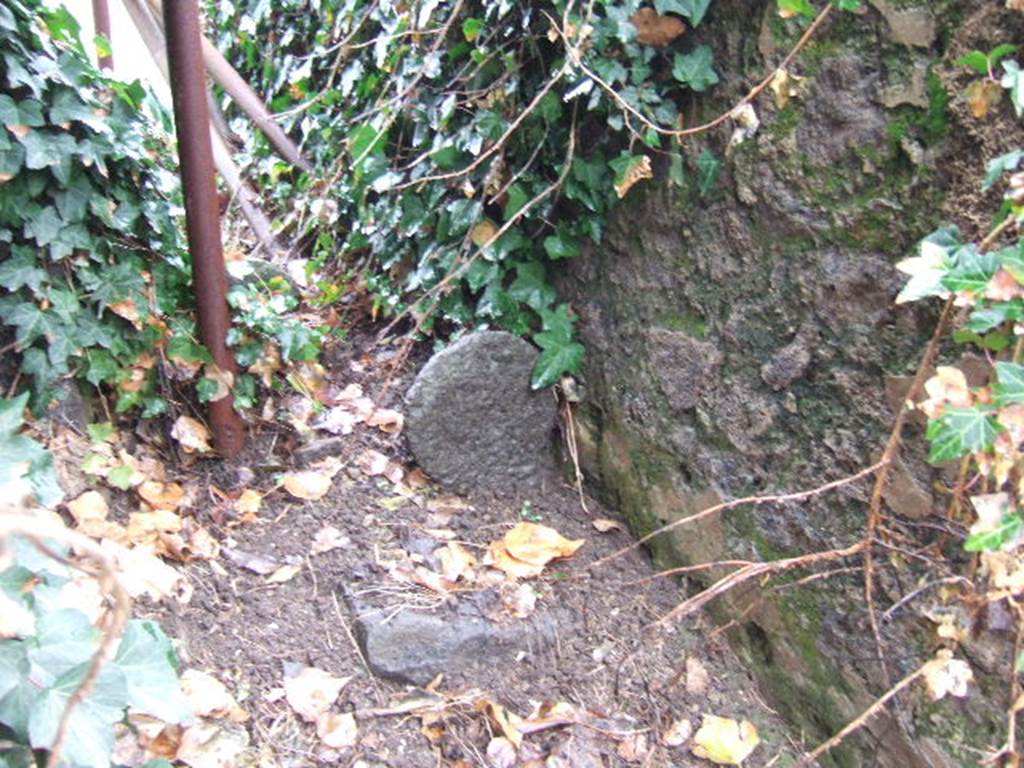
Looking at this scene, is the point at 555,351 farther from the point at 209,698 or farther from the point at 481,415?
the point at 209,698

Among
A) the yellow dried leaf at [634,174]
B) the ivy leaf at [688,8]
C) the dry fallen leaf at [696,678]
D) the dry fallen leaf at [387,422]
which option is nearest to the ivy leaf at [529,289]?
the yellow dried leaf at [634,174]

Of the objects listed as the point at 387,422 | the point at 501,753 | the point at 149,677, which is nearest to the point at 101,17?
the point at 387,422

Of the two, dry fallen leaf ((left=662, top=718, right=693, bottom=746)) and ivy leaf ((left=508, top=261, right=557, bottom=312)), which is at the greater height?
ivy leaf ((left=508, top=261, right=557, bottom=312))

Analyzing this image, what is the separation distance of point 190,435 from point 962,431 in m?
1.67

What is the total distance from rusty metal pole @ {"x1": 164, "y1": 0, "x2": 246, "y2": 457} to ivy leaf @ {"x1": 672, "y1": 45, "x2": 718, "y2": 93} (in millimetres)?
1042

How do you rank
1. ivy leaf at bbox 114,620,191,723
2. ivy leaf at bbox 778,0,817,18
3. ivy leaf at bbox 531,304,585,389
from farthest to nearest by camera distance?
1. ivy leaf at bbox 531,304,585,389
2. ivy leaf at bbox 778,0,817,18
3. ivy leaf at bbox 114,620,191,723

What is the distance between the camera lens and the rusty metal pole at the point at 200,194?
73.5 inches

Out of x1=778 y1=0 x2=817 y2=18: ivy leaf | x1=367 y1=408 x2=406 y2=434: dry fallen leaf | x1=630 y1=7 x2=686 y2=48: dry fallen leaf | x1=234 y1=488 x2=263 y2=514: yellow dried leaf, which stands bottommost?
x1=234 y1=488 x2=263 y2=514: yellow dried leaf

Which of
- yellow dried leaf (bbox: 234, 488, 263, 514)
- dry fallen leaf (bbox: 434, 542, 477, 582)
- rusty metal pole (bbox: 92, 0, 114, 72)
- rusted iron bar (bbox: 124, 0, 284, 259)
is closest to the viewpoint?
dry fallen leaf (bbox: 434, 542, 477, 582)

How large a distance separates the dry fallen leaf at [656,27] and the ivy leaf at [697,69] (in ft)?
0.23

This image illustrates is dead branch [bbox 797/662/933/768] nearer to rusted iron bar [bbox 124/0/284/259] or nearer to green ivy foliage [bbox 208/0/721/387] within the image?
green ivy foliage [bbox 208/0/721/387]

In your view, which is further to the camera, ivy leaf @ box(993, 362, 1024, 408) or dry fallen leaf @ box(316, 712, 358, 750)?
dry fallen leaf @ box(316, 712, 358, 750)

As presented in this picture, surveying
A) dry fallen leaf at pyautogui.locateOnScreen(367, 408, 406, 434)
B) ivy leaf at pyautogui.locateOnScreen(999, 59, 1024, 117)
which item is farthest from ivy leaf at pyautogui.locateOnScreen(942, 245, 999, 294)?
dry fallen leaf at pyautogui.locateOnScreen(367, 408, 406, 434)

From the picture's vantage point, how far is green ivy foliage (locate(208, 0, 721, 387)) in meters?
1.92
